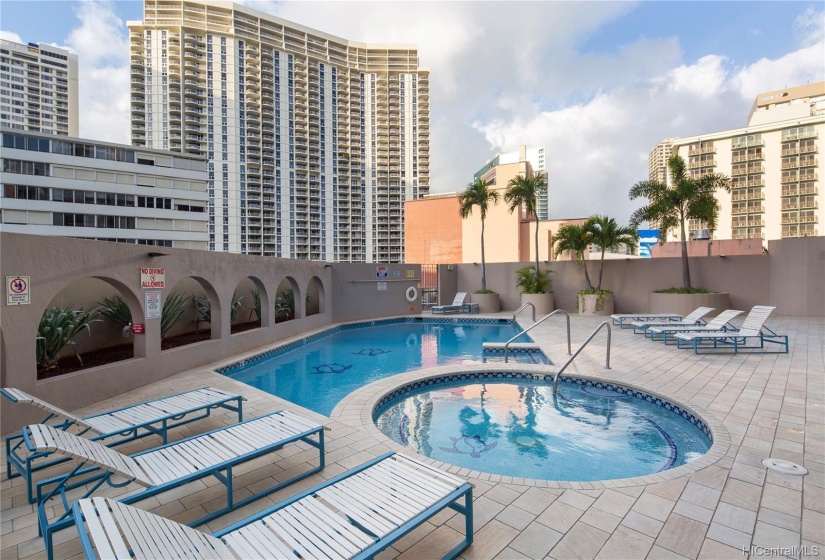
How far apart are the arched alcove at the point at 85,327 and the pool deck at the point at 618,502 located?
1027 millimetres

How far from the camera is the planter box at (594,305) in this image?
14.2 metres

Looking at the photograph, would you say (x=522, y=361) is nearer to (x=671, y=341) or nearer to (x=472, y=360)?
(x=472, y=360)

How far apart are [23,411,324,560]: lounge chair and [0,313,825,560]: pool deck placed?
0.75 ft

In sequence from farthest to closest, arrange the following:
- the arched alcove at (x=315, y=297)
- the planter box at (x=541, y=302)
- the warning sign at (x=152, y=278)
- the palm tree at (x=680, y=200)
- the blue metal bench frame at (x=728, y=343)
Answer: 1. the planter box at (x=541, y=302)
2. the arched alcove at (x=315, y=297)
3. the palm tree at (x=680, y=200)
4. the blue metal bench frame at (x=728, y=343)
5. the warning sign at (x=152, y=278)

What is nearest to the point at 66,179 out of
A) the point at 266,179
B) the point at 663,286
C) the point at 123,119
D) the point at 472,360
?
the point at 266,179

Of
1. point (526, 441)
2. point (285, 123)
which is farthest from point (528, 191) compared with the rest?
point (285, 123)

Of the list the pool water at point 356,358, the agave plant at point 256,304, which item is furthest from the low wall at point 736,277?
the agave plant at point 256,304

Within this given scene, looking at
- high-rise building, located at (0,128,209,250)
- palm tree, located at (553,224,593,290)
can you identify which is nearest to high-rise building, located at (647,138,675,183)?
palm tree, located at (553,224,593,290)

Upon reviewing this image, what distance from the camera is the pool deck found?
96.0 inches

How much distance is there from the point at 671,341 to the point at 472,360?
489cm

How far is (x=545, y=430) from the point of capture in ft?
16.9

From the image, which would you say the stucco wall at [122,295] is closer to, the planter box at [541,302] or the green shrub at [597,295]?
the planter box at [541,302]

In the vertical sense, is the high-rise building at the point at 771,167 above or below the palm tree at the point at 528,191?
above

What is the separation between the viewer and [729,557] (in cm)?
232
